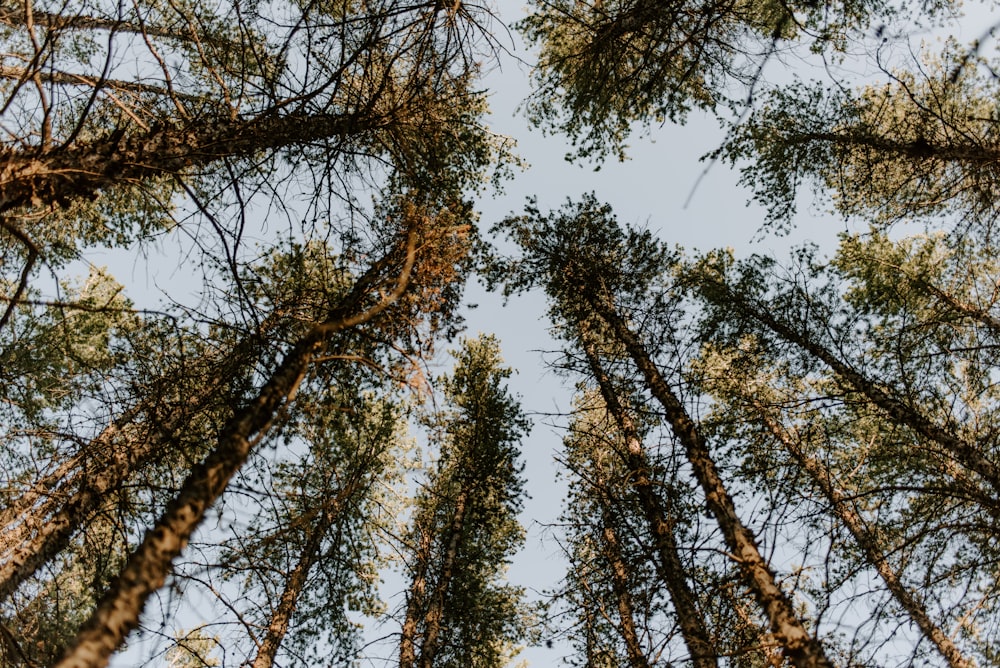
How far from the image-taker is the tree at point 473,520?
9.26 meters

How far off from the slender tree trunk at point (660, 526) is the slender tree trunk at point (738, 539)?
43 cm

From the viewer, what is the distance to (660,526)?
4.75 metres

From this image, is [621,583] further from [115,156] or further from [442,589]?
[442,589]

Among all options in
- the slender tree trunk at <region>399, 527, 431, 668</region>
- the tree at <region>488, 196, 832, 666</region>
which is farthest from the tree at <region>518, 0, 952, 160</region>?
the slender tree trunk at <region>399, 527, 431, 668</region>

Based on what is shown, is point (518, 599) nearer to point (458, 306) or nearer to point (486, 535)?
point (486, 535)

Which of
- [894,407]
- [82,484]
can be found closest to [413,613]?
[82,484]

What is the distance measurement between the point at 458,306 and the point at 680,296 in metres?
3.23

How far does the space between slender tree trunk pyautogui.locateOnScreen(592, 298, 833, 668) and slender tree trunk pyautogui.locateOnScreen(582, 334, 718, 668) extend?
1.40 ft

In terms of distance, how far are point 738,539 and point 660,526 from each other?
0.80 metres

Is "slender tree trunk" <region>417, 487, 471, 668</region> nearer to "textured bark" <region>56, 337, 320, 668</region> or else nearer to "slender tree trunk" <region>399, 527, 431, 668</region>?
Answer: "slender tree trunk" <region>399, 527, 431, 668</region>

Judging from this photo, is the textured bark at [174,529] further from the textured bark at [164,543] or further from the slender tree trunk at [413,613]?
the slender tree trunk at [413,613]

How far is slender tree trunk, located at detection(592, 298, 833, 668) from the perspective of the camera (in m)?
3.28

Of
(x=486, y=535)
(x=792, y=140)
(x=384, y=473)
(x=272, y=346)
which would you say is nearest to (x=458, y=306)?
Result: (x=272, y=346)

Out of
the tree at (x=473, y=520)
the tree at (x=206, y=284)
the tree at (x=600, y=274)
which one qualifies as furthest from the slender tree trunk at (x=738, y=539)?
the tree at (x=473, y=520)
